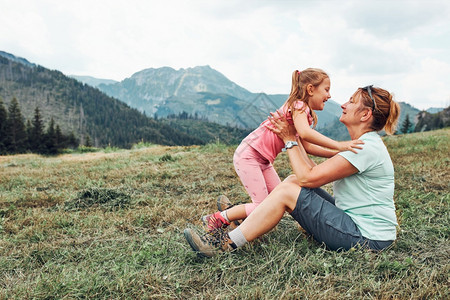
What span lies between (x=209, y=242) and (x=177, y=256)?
0.35 m

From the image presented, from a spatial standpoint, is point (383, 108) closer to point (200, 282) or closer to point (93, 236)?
point (200, 282)

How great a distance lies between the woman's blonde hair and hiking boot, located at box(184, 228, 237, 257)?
1.77 m

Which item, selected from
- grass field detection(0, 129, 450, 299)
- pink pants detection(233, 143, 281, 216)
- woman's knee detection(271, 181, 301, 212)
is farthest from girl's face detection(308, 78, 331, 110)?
grass field detection(0, 129, 450, 299)

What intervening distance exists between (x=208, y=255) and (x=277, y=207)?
80 centimetres

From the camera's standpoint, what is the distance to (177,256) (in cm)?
300

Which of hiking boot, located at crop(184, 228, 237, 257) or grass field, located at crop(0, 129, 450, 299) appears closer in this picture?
grass field, located at crop(0, 129, 450, 299)

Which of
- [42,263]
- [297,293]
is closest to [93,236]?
[42,263]

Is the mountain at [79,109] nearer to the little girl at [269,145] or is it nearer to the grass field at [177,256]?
the grass field at [177,256]

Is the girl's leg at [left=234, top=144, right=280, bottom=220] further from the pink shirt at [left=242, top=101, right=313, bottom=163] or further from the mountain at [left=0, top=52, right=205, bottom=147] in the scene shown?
the mountain at [left=0, top=52, right=205, bottom=147]

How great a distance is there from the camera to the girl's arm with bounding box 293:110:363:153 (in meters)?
2.67

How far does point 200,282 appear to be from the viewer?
8.45 ft

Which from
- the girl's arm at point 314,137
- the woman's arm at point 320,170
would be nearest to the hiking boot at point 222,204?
the woman's arm at point 320,170

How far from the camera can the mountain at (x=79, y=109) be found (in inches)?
5463

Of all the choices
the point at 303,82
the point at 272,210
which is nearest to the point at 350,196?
the point at 272,210
